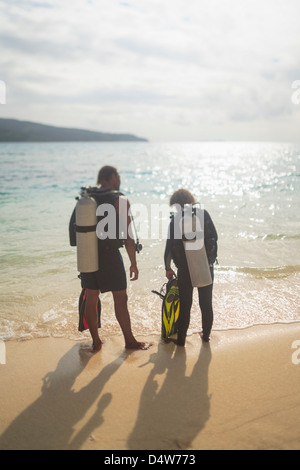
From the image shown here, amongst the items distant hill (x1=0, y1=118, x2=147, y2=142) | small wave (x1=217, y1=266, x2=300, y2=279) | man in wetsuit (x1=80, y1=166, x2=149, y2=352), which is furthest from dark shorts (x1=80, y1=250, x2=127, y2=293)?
distant hill (x1=0, y1=118, x2=147, y2=142)

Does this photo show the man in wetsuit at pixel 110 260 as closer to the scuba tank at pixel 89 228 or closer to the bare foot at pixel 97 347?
the scuba tank at pixel 89 228

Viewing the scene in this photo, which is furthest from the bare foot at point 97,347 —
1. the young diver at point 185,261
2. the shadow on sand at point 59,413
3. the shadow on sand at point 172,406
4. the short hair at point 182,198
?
the short hair at point 182,198

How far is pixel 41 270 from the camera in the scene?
25.0 ft

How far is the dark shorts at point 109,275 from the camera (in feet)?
12.9

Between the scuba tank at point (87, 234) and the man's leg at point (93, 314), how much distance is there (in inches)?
13.8

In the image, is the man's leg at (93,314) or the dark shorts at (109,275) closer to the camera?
the dark shorts at (109,275)

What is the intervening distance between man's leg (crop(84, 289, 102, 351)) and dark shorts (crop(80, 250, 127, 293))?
10 cm

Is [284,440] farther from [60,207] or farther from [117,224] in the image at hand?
[60,207]

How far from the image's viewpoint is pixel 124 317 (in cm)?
420

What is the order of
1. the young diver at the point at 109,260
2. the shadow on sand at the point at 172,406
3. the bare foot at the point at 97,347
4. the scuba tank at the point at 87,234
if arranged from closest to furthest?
the shadow on sand at the point at 172,406 < the scuba tank at the point at 87,234 < the young diver at the point at 109,260 < the bare foot at the point at 97,347

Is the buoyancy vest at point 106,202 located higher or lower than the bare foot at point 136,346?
higher

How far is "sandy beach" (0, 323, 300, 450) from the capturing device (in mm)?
2814

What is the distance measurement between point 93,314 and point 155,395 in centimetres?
122

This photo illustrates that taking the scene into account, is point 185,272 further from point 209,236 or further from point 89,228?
point 89,228
